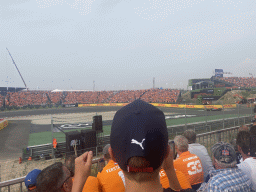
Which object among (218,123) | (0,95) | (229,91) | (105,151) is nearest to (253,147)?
(105,151)

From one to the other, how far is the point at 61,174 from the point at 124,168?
106 centimetres

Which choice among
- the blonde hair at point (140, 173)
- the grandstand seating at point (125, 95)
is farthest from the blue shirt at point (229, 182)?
the grandstand seating at point (125, 95)

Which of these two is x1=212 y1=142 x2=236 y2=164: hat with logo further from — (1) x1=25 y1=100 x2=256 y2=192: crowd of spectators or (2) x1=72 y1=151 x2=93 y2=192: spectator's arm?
(2) x1=72 y1=151 x2=93 y2=192: spectator's arm

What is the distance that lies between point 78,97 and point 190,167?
6236 cm

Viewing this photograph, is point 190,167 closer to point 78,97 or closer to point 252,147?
point 252,147

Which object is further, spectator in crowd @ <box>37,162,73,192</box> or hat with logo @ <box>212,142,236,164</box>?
hat with logo @ <box>212,142,236,164</box>

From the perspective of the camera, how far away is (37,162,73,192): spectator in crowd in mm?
1585

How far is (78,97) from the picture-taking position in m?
62.0

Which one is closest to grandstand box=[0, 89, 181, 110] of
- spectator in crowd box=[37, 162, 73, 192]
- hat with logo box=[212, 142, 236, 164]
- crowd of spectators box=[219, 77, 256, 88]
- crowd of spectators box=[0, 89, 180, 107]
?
crowd of spectators box=[0, 89, 180, 107]

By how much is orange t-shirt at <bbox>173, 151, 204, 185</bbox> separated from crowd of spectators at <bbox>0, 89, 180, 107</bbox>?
46411 mm

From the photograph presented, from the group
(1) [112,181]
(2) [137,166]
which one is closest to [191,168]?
(1) [112,181]

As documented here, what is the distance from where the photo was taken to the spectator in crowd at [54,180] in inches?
62.4

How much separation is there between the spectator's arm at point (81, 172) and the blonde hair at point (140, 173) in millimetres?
324

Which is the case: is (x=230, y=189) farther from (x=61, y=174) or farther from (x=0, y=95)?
(x=0, y=95)
